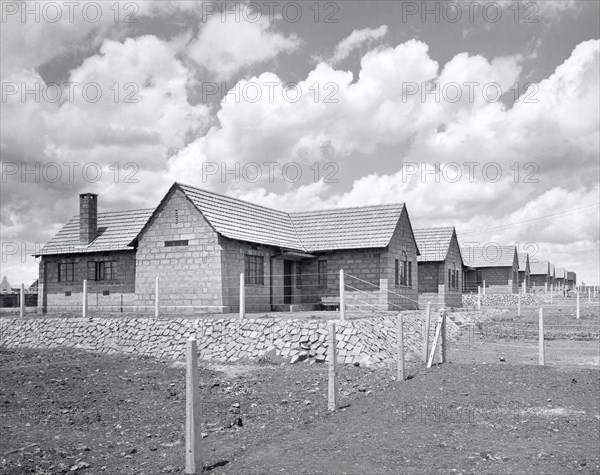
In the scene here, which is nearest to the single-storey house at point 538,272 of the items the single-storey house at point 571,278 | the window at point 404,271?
the single-storey house at point 571,278

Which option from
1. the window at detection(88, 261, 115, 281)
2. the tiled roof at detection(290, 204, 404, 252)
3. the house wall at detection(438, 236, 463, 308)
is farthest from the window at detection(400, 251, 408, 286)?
the window at detection(88, 261, 115, 281)

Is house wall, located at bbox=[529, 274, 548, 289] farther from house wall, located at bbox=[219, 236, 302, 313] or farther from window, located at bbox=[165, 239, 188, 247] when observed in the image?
window, located at bbox=[165, 239, 188, 247]

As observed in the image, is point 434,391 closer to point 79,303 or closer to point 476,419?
point 476,419

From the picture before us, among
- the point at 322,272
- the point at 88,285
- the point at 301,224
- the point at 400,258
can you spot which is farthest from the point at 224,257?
the point at 88,285

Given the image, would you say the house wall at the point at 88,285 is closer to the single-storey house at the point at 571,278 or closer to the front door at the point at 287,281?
the front door at the point at 287,281

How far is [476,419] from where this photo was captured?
404 inches

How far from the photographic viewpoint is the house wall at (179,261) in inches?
961

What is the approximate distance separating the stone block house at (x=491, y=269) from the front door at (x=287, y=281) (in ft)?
106

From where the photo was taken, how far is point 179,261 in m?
25.4

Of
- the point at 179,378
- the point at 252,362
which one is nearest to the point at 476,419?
the point at 179,378

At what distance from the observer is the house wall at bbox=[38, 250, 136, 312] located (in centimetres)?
2934

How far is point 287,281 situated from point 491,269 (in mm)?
35301

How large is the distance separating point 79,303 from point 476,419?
2486 centimetres

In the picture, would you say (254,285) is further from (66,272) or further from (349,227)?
(66,272)
